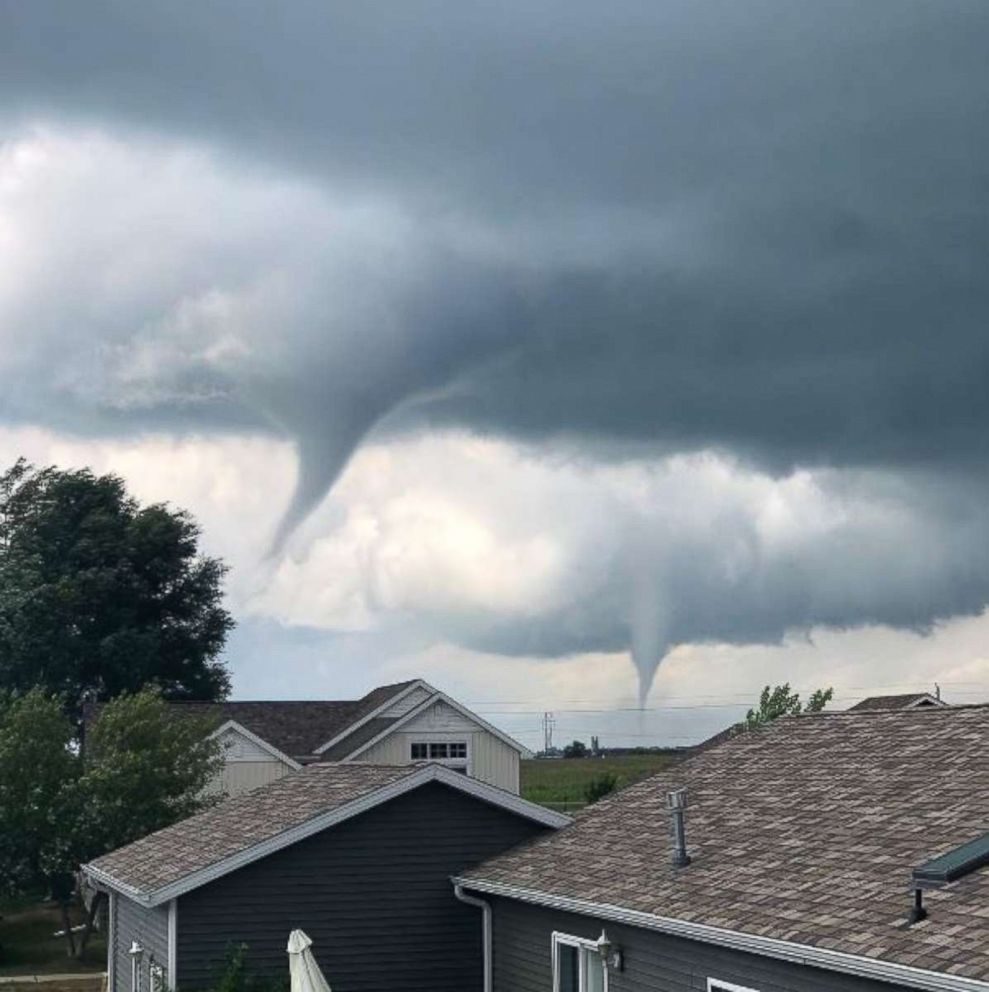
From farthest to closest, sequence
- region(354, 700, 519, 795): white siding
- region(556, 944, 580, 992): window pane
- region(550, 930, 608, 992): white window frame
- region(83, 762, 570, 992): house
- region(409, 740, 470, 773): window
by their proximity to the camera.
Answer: region(409, 740, 470, 773): window
region(354, 700, 519, 795): white siding
region(83, 762, 570, 992): house
region(556, 944, 580, 992): window pane
region(550, 930, 608, 992): white window frame

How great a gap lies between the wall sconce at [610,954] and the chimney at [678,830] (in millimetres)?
1077

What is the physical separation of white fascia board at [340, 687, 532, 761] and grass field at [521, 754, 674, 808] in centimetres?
407

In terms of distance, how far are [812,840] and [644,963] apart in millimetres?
2197

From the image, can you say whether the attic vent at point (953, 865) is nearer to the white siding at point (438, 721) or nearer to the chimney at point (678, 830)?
the chimney at point (678, 830)

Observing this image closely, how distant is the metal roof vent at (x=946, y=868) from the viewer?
13.4 metres

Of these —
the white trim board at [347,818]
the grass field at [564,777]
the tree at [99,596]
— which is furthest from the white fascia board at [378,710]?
the white trim board at [347,818]

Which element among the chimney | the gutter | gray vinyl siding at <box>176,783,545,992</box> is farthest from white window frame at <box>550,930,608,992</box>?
gray vinyl siding at <box>176,783,545,992</box>

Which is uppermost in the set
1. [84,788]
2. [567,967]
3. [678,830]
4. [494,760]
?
[494,760]

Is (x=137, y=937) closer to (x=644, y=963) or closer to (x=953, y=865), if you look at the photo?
(x=644, y=963)

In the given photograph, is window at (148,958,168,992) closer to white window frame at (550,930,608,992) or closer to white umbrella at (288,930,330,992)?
white umbrella at (288,930,330,992)

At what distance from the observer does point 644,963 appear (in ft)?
57.5

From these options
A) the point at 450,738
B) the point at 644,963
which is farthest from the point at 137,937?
the point at 450,738

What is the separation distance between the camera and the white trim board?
73.4 feet

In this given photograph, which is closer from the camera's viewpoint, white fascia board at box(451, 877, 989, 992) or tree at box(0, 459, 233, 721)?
white fascia board at box(451, 877, 989, 992)
